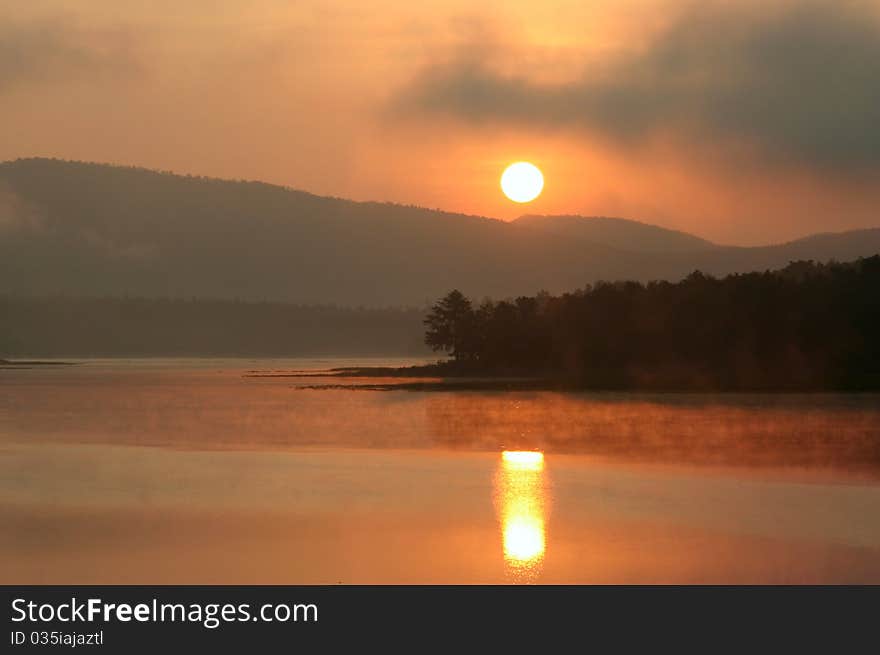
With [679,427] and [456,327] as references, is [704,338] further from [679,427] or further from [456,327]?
[679,427]

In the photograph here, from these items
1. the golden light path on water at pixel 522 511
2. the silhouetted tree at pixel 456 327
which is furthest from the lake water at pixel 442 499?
the silhouetted tree at pixel 456 327

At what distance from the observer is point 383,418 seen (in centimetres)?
5759

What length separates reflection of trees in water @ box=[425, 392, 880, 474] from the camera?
3934 centimetres

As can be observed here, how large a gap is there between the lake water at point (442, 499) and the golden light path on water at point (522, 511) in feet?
0.30

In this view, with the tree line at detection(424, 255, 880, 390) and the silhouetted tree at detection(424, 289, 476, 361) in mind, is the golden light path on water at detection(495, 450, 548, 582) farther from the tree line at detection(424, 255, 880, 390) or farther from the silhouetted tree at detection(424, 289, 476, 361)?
the silhouetted tree at detection(424, 289, 476, 361)

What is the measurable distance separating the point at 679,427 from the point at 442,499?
2344 cm

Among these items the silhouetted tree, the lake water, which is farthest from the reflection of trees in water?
the silhouetted tree

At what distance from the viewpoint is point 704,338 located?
98500mm

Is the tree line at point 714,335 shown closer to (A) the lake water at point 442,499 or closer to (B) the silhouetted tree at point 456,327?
(B) the silhouetted tree at point 456,327

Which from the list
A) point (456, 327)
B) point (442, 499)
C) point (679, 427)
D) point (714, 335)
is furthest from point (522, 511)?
point (456, 327)

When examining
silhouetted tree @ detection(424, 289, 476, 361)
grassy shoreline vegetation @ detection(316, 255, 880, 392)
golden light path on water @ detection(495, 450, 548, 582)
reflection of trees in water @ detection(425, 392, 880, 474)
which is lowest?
golden light path on water @ detection(495, 450, 548, 582)

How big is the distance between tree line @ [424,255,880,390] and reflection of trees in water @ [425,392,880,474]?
15.8m

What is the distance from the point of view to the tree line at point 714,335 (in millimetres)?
91375

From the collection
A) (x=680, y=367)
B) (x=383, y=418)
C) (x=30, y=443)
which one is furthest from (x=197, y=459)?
(x=680, y=367)
